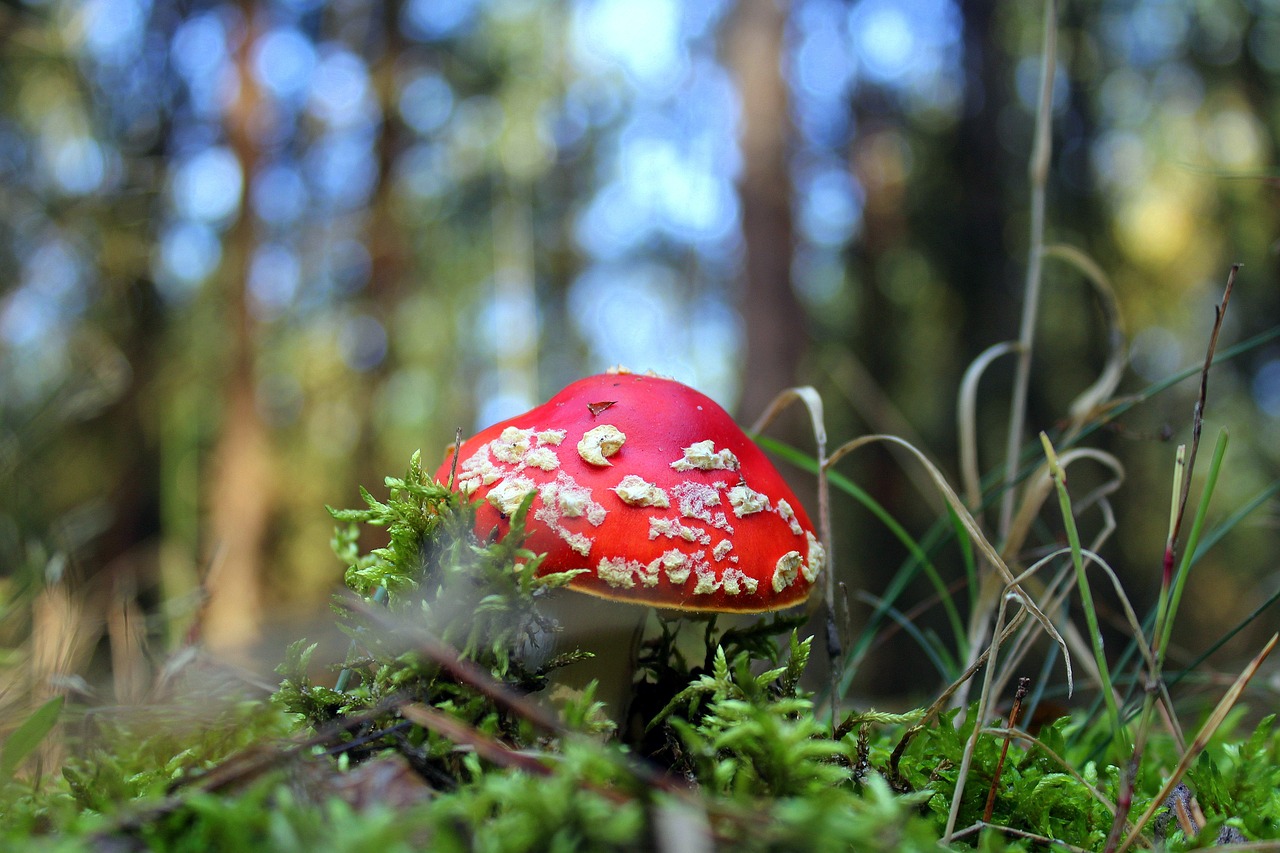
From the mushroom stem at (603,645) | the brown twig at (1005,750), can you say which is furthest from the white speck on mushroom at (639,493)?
the brown twig at (1005,750)

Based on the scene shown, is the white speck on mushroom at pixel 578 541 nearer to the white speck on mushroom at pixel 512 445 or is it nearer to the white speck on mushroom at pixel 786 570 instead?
the white speck on mushroom at pixel 512 445

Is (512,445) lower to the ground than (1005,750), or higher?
higher

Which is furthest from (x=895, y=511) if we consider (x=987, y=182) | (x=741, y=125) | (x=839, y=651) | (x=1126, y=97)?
(x=839, y=651)

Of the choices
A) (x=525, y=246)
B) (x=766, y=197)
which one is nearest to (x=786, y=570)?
(x=766, y=197)

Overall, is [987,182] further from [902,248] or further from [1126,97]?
[1126,97]

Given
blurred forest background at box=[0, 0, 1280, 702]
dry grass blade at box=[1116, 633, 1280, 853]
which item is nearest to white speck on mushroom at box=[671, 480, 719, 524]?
dry grass blade at box=[1116, 633, 1280, 853]

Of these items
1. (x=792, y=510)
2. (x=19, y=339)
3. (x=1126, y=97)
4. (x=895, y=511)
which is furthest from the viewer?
(x=1126, y=97)

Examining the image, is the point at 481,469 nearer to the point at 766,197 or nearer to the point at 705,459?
the point at 705,459
